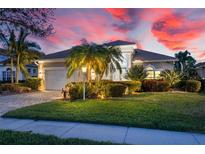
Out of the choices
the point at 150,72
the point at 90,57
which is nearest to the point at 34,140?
the point at 90,57

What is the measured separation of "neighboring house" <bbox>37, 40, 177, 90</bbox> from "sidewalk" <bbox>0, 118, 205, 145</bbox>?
11237mm

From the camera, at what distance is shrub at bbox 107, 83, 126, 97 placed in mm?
13445

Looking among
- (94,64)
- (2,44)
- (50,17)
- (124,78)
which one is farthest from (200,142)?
(2,44)

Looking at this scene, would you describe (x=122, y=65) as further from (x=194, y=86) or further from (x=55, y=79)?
(x=55, y=79)

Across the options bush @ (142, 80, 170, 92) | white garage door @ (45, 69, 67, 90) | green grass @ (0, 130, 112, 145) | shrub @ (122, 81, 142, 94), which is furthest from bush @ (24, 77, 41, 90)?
green grass @ (0, 130, 112, 145)

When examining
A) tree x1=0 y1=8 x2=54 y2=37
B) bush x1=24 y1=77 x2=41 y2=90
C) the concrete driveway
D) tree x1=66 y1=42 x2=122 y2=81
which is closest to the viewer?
tree x1=0 y1=8 x2=54 y2=37

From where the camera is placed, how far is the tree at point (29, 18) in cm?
934

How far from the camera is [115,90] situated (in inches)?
538

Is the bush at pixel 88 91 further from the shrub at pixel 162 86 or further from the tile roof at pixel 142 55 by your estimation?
the tile roof at pixel 142 55

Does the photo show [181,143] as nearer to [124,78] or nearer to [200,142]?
[200,142]

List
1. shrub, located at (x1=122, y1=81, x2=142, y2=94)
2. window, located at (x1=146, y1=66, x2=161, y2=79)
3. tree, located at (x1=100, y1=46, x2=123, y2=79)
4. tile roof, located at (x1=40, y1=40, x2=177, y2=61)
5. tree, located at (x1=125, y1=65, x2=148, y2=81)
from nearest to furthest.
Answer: tree, located at (x1=100, y1=46, x2=123, y2=79) < shrub, located at (x1=122, y1=81, x2=142, y2=94) < tree, located at (x1=125, y1=65, x2=148, y2=81) < tile roof, located at (x1=40, y1=40, x2=177, y2=61) < window, located at (x1=146, y1=66, x2=161, y2=79)

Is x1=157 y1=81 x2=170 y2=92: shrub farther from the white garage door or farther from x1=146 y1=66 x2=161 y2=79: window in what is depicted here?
the white garage door

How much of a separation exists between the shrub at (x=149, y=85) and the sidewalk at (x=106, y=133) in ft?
37.4

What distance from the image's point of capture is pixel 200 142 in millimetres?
5391
